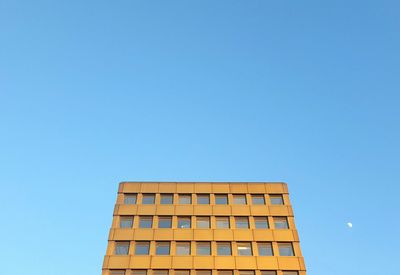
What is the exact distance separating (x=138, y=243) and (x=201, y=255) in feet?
22.5

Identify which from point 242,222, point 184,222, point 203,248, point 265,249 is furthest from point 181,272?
point 265,249

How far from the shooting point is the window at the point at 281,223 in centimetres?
4402

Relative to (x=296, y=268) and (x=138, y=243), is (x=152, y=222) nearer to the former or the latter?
(x=138, y=243)

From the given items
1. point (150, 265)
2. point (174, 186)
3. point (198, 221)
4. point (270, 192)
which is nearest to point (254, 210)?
point (270, 192)

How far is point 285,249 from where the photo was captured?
42000 mm

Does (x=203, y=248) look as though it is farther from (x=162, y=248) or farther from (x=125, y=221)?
(x=125, y=221)

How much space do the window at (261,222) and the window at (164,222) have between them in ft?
31.6

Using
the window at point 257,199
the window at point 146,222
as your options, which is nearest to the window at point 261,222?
the window at point 257,199

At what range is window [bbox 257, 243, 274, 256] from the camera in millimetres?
41531

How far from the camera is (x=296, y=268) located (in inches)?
1586

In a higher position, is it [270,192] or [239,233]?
[270,192]

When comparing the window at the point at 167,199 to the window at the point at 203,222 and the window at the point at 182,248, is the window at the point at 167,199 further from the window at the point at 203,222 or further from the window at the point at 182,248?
the window at the point at 182,248

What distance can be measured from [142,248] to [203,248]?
648 centimetres

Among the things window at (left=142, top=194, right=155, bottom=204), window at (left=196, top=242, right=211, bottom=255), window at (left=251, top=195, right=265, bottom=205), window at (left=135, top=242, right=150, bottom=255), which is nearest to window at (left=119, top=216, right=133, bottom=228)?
window at (left=135, top=242, right=150, bottom=255)
